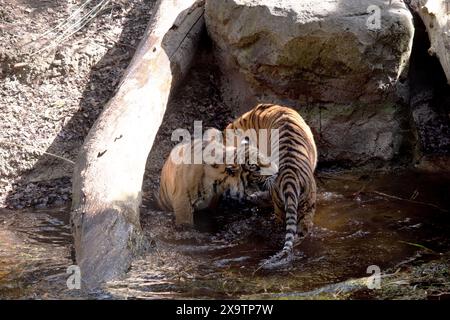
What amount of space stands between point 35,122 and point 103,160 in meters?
1.70

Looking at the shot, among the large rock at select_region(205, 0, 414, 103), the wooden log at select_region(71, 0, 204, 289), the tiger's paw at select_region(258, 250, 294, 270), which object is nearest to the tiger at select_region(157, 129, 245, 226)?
the wooden log at select_region(71, 0, 204, 289)

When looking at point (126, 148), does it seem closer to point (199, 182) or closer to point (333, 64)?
point (199, 182)

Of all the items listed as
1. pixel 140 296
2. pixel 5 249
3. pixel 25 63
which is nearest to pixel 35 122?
pixel 25 63

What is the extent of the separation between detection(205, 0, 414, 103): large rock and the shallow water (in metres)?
0.89

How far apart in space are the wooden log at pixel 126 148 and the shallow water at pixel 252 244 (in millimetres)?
195

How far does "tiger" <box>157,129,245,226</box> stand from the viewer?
5.75 m

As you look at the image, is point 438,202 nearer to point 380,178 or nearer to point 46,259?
point 380,178

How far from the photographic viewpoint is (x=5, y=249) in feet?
17.9

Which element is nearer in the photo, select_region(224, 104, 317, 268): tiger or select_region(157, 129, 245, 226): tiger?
select_region(224, 104, 317, 268): tiger

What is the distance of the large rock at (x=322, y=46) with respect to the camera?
6.71m

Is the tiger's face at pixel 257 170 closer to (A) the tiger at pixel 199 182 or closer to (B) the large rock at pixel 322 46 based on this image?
(A) the tiger at pixel 199 182

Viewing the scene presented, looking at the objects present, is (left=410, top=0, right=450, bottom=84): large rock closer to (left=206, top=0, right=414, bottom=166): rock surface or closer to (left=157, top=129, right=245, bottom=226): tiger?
(left=206, top=0, right=414, bottom=166): rock surface

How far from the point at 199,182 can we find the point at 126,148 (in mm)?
664

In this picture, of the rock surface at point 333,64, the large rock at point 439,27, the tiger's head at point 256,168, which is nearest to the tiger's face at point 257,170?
the tiger's head at point 256,168
